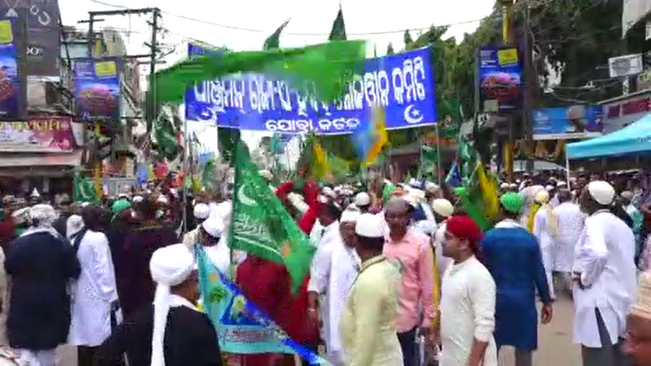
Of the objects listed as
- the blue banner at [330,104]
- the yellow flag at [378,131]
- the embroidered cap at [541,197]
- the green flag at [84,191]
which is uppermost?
the blue banner at [330,104]

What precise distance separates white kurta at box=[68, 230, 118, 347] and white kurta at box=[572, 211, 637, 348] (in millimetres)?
3929

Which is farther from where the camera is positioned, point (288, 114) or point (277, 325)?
point (288, 114)

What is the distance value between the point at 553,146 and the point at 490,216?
2508 cm

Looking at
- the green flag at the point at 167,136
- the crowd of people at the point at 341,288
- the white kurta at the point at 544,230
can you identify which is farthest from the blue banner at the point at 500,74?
the crowd of people at the point at 341,288

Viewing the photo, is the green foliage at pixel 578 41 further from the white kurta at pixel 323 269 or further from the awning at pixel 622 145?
the white kurta at pixel 323 269

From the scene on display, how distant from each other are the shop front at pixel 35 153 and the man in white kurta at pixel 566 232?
822 inches

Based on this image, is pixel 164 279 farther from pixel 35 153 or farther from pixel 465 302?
pixel 35 153

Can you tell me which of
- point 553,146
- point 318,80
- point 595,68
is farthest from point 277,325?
point 595,68

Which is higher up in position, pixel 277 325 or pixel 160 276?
pixel 160 276

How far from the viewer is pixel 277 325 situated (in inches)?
255

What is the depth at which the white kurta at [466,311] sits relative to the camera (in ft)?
17.1

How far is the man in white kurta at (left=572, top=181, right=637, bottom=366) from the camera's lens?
689cm

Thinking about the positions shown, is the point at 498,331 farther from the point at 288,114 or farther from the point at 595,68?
the point at 595,68

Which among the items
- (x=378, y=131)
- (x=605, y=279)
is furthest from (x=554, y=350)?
(x=378, y=131)
